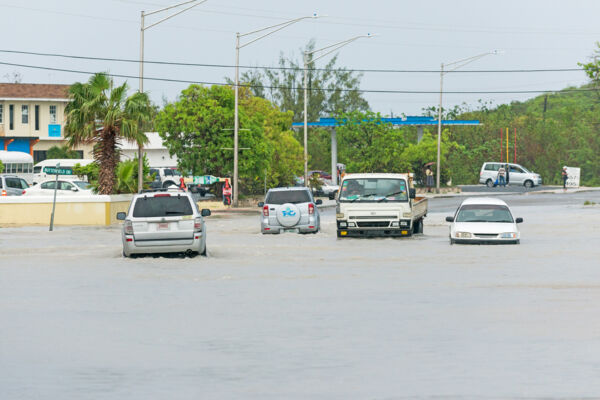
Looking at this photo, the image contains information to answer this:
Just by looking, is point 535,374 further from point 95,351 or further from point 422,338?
point 95,351

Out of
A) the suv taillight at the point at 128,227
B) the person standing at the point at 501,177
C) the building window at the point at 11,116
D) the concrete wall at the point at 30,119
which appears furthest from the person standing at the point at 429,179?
the suv taillight at the point at 128,227

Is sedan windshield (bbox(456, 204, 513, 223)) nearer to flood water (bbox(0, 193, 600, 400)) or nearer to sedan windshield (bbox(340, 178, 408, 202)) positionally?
sedan windshield (bbox(340, 178, 408, 202))

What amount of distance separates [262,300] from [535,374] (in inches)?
289

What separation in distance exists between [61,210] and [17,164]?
30.3m

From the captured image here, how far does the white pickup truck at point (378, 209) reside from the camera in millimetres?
31828

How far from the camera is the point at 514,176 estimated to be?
82.3 m

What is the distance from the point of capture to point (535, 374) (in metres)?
10.8

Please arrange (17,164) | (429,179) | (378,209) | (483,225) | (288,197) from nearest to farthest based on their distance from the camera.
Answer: (483,225)
(378,209)
(288,197)
(17,164)
(429,179)

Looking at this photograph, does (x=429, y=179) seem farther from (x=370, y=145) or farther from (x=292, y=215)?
(x=292, y=215)

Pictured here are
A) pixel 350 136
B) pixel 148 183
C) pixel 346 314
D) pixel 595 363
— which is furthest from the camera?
pixel 350 136

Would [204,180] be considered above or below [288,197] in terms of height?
above

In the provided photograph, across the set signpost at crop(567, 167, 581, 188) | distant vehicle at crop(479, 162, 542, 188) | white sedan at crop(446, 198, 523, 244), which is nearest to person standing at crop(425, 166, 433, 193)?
distant vehicle at crop(479, 162, 542, 188)

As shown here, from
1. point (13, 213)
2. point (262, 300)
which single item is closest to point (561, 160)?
point (13, 213)

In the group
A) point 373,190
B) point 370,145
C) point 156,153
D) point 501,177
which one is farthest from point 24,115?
point 373,190
